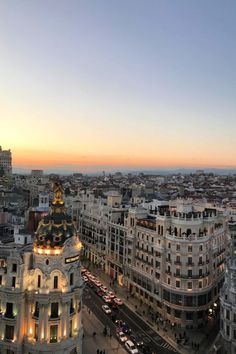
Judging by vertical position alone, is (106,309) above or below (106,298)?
below

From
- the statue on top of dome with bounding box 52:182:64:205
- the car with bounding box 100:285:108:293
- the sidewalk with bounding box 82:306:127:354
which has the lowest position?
the sidewalk with bounding box 82:306:127:354

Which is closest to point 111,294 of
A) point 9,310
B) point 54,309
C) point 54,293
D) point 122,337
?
point 122,337

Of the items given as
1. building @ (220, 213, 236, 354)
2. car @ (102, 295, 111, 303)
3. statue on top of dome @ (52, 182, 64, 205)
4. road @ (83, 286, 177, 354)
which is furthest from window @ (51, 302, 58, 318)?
car @ (102, 295, 111, 303)

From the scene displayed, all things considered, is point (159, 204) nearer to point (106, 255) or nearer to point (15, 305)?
point (106, 255)

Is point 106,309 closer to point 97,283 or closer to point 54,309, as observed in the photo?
point 97,283

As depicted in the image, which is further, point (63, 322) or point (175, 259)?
point (175, 259)

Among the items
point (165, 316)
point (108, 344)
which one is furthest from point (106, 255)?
point (108, 344)

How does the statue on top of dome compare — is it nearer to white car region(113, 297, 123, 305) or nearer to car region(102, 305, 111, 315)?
car region(102, 305, 111, 315)
